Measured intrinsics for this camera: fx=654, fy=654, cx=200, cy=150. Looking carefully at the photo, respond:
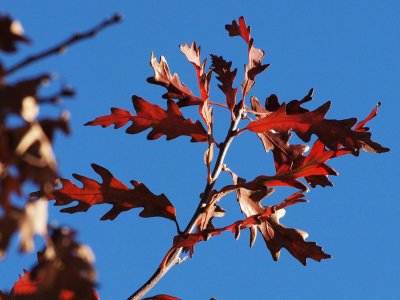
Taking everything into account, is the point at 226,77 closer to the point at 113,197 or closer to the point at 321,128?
the point at 321,128

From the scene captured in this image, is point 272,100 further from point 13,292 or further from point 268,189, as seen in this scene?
point 13,292

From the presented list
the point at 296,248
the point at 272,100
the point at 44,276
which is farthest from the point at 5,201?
the point at 272,100

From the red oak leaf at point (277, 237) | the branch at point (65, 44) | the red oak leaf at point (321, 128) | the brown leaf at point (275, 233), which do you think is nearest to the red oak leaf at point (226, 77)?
the red oak leaf at point (321, 128)

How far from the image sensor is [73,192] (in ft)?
8.69

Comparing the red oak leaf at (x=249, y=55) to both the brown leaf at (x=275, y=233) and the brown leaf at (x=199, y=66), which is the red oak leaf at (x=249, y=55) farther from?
the brown leaf at (x=275, y=233)

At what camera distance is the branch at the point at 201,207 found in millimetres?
2406

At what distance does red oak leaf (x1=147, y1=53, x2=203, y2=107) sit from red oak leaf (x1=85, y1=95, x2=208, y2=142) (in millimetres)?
126

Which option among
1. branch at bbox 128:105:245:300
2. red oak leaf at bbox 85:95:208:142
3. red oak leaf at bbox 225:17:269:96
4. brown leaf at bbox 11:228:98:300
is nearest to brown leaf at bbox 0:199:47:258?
brown leaf at bbox 11:228:98:300

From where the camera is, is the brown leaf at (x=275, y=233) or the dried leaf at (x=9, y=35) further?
the brown leaf at (x=275, y=233)

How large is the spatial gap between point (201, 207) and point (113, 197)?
0.36 metres

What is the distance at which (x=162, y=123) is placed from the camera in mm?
2781

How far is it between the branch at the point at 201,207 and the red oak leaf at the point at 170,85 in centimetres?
19

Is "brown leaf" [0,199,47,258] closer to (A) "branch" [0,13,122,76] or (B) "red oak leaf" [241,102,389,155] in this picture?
(A) "branch" [0,13,122,76]

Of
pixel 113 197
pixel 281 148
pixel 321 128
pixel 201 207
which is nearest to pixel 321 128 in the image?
pixel 321 128
